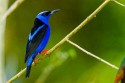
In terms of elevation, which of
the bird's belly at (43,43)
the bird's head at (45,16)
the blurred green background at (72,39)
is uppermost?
the bird's head at (45,16)

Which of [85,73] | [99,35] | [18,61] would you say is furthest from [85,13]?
[18,61]

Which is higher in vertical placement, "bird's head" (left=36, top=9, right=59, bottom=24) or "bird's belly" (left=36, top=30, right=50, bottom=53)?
A: "bird's head" (left=36, top=9, right=59, bottom=24)

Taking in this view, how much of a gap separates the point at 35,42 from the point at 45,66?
0.19 metres

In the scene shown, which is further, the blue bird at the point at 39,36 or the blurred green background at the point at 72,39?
the blurred green background at the point at 72,39

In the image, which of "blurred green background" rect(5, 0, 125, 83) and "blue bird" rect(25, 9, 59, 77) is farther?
"blurred green background" rect(5, 0, 125, 83)

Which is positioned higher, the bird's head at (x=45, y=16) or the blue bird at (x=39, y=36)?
the bird's head at (x=45, y=16)

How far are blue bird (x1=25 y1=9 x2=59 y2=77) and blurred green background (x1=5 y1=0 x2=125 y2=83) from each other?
0.24ft

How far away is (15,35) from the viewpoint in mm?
1391

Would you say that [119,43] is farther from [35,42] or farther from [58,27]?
[35,42]

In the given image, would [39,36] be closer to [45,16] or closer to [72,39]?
[45,16]

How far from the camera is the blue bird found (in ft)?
3.93

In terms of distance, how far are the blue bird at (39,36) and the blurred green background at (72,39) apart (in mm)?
73

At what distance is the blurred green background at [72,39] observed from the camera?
53.1 inches

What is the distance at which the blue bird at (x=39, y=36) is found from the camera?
1.20m
